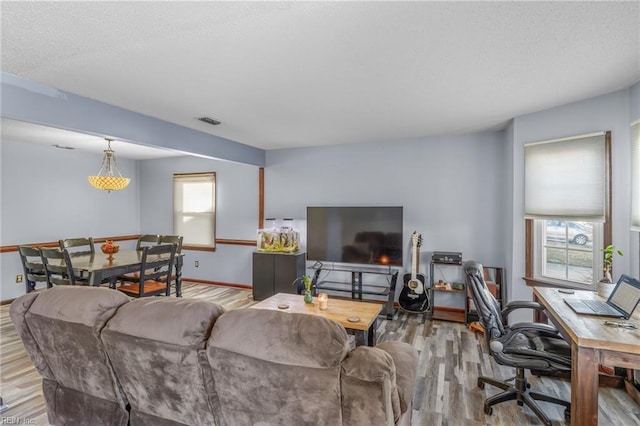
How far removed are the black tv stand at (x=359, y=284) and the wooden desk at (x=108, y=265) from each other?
193cm

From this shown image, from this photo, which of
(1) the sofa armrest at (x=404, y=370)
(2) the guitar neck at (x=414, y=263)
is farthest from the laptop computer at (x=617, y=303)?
(2) the guitar neck at (x=414, y=263)

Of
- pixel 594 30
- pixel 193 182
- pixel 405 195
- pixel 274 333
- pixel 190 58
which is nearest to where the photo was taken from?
pixel 274 333

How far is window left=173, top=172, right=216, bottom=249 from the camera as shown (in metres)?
5.88

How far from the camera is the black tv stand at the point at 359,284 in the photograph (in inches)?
164

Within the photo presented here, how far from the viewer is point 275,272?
4.87 m

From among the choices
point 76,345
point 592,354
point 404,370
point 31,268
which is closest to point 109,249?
point 31,268

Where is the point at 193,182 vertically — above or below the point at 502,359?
above

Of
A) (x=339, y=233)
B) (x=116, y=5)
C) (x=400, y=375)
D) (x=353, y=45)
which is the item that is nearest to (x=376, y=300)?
(x=339, y=233)

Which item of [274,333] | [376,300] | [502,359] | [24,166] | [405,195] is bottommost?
[376,300]

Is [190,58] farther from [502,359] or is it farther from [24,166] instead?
[24,166]

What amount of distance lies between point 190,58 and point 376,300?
3.75m

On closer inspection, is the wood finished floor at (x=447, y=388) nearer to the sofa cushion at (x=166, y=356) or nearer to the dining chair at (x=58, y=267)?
the dining chair at (x=58, y=267)

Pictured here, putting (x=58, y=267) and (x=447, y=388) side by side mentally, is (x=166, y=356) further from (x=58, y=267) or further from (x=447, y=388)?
(x=58, y=267)

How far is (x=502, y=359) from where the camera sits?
2.12m
